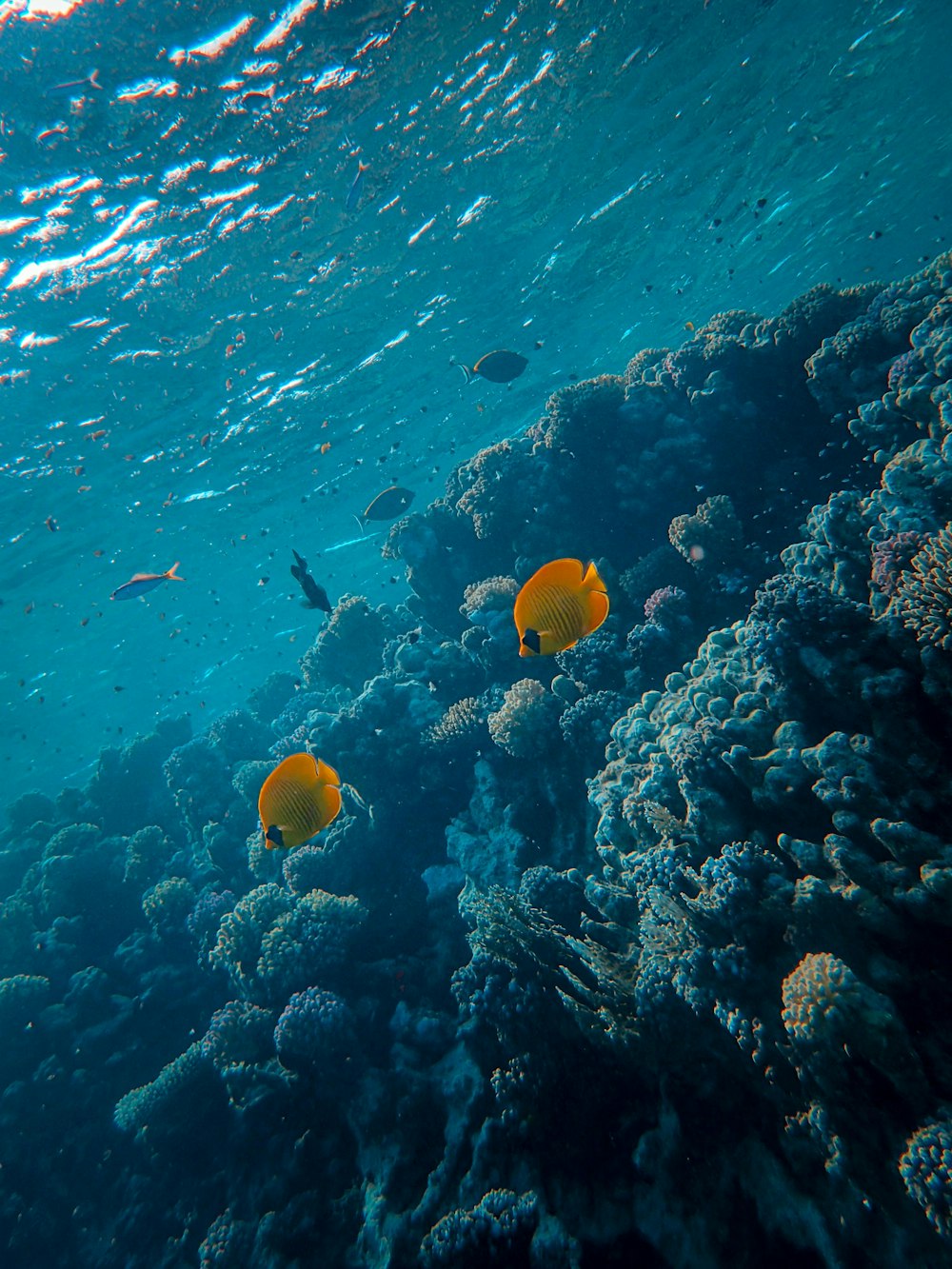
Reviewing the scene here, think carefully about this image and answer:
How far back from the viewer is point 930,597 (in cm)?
365

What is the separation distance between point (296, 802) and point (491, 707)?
4.84 meters

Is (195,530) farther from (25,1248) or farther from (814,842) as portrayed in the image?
(814,842)

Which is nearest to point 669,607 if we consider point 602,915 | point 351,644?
point 602,915

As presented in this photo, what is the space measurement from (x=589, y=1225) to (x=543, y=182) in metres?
20.1

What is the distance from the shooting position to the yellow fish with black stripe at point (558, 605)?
3156mm

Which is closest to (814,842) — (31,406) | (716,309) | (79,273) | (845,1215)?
(845,1215)

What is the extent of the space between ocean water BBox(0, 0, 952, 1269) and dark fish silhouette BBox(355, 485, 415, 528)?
42cm

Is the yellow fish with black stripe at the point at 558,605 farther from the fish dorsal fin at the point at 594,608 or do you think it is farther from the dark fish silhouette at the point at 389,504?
the dark fish silhouette at the point at 389,504

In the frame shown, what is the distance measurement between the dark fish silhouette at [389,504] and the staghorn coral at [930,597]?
8709mm

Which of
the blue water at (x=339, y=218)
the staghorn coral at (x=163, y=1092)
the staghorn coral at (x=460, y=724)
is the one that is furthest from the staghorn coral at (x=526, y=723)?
the blue water at (x=339, y=218)

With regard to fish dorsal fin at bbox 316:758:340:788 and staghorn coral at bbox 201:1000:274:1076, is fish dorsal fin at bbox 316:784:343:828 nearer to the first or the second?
fish dorsal fin at bbox 316:758:340:788

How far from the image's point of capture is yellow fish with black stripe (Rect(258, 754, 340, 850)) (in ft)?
12.5

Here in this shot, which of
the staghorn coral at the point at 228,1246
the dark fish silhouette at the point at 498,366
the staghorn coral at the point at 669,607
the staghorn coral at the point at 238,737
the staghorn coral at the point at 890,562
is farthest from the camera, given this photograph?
the staghorn coral at the point at 238,737

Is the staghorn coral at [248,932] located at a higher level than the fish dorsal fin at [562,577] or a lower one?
lower
